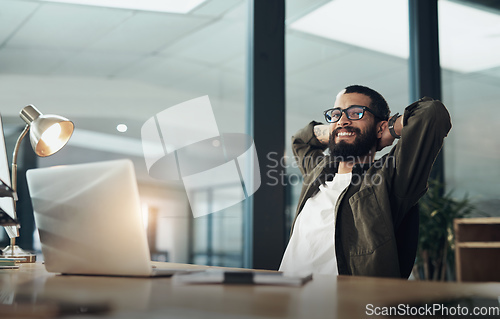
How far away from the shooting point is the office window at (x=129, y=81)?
2.58 m

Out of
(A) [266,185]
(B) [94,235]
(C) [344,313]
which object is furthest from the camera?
(A) [266,185]

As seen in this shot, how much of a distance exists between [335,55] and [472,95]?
1392 mm

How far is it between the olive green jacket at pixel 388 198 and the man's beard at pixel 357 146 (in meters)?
0.20

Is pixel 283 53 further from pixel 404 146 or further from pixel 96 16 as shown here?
pixel 404 146

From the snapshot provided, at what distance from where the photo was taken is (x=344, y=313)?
0.56 m

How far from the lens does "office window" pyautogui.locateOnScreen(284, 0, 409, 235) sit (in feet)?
10.5

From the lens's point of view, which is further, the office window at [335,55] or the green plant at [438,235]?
the green plant at [438,235]

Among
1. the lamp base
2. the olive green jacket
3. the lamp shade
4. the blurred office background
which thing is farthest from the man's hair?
→ the lamp base

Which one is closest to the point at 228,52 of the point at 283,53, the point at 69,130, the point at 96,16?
the point at 283,53

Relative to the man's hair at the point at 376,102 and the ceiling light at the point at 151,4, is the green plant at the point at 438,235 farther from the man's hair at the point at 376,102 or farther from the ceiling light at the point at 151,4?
the ceiling light at the point at 151,4

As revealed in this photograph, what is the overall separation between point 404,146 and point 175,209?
53.9 inches

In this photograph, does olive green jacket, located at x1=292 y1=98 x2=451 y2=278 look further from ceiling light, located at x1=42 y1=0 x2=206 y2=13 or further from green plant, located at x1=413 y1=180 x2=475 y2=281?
green plant, located at x1=413 y1=180 x2=475 y2=281

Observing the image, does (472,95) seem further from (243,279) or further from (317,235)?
(243,279)

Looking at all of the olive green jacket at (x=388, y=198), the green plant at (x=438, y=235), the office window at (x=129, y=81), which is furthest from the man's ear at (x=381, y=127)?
the green plant at (x=438, y=235)
